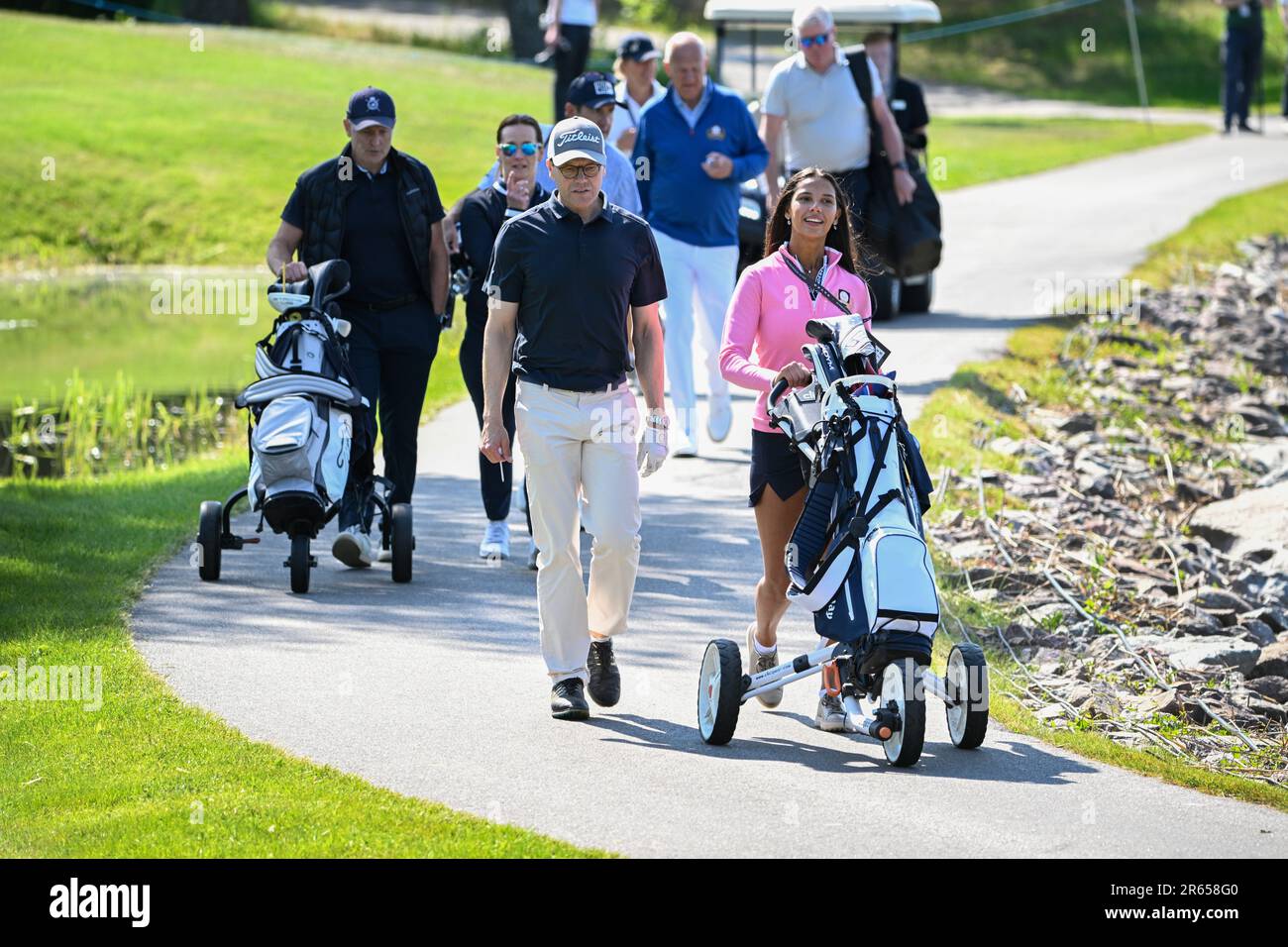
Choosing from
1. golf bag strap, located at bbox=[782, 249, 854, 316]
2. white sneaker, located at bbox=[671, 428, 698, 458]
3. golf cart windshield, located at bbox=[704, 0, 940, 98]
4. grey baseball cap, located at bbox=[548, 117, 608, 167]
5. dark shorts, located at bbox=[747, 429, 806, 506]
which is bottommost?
white sneaker, located at bbox=[671, 428, 698, 458]

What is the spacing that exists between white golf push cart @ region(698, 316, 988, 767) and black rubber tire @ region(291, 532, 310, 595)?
2925 millimetres

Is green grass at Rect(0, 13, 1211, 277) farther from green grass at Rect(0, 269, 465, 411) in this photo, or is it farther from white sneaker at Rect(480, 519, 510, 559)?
white sneaker at Rect(480, 519, 510, 559)

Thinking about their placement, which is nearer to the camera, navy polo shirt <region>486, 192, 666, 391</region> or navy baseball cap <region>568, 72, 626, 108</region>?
navy polo shirt <region>486, 192, 666, 391</region>

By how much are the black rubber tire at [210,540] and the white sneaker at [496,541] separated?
141 cm

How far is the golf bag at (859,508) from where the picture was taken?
23.5 feet

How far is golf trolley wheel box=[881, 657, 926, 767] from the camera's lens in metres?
7.15

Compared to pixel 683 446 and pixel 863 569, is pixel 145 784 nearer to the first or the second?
pixel 863 569

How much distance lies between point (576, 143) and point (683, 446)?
5.65 meters

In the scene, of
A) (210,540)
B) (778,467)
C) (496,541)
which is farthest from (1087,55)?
(778,467)

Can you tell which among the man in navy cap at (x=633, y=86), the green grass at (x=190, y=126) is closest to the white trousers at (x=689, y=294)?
the man in navy cap at (x=633, y=86)

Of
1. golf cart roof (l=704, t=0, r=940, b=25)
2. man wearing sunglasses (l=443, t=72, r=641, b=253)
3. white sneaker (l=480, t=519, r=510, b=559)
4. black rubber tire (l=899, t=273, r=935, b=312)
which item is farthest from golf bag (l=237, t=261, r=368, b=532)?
black rubber tire (l=899, t=273, r=935, b=312)

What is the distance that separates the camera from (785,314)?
7.96 m
